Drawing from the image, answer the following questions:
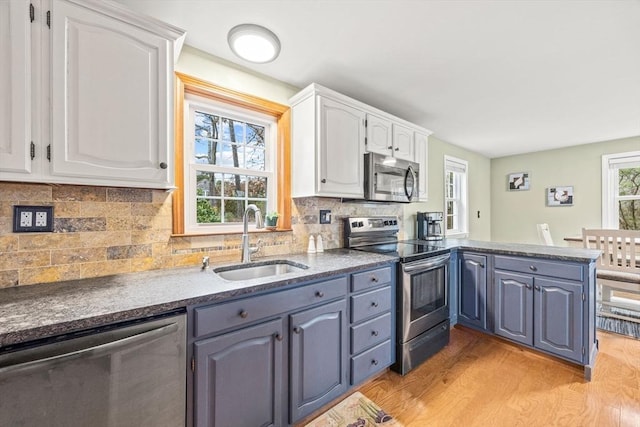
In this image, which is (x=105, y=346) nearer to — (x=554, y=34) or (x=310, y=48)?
(x=310, y=48)

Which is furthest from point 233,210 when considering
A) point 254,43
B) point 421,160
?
point 421,160

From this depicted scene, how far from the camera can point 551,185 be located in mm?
4559

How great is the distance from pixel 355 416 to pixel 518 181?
4.99 m

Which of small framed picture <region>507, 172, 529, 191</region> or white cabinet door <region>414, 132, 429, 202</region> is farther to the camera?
small framed picture <region>507, 172, 529, 191</region>

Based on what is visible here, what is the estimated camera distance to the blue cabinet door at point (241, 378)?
1.15m

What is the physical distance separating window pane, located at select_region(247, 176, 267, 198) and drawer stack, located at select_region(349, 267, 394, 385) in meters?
1.01

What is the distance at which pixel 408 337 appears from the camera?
6.71 ft

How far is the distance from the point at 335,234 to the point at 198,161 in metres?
1.28

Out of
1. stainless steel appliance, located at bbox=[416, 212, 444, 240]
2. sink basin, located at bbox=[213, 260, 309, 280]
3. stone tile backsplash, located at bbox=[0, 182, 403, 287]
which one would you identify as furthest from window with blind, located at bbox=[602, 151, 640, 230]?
stone tile backsplash, located at bbox=[0, 182, 403, 287]

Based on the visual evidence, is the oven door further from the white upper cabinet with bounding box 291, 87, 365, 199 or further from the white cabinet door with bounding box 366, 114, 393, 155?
the white cabinet door with bounding box 366, 114, 393, 155

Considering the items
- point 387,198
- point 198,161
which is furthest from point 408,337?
point 198,161

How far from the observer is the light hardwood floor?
163 centimetres

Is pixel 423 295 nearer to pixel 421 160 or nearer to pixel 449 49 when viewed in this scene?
pixel 421 160

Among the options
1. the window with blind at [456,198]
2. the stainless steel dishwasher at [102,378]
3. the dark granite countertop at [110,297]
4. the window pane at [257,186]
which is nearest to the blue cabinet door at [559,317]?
the dark granite countertop at [110,297]
